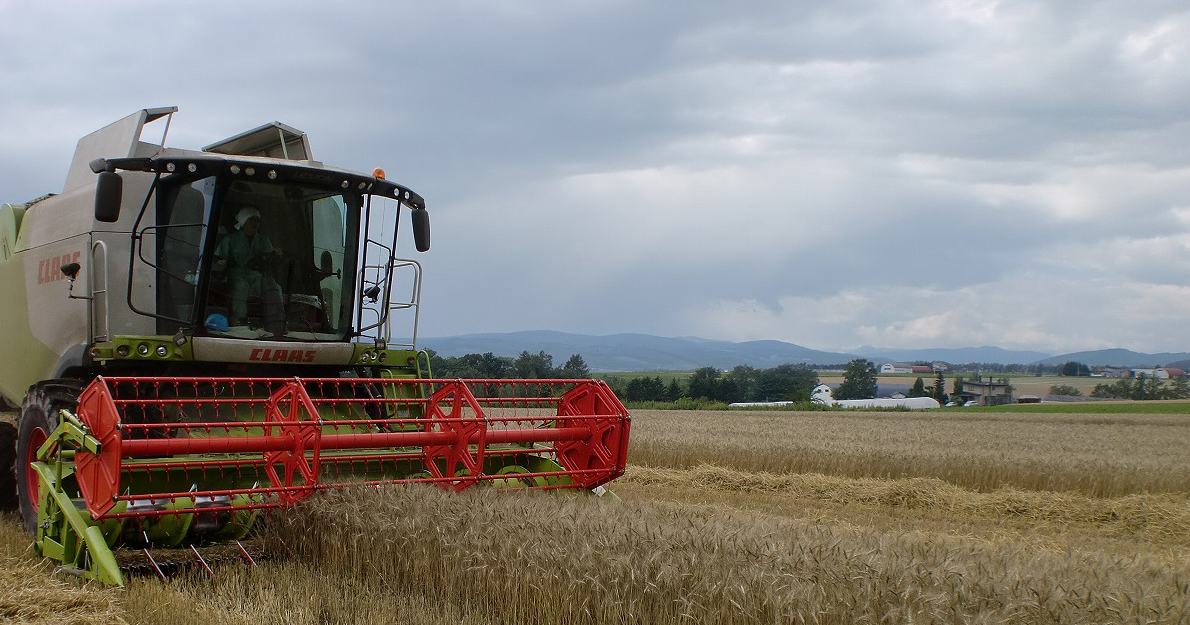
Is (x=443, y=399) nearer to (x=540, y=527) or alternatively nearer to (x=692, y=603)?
(x=540, y=527)

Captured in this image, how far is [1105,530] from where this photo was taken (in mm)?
8453

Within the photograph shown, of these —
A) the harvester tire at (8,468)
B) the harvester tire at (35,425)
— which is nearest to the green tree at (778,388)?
the harvester tire at (8,468)

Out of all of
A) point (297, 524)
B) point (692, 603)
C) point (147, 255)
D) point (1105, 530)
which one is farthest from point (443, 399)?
point (1105, 530)

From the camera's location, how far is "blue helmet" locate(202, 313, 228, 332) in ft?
19.9

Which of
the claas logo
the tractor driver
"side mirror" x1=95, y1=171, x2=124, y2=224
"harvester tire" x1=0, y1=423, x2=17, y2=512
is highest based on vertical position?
"side mirror" x1=95, y1=171, x2=124, y2=224

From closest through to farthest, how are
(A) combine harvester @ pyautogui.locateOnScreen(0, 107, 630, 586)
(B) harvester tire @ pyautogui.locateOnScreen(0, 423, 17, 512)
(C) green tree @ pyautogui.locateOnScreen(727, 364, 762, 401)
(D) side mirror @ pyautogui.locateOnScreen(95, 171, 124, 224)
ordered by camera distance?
(A) combine harvester @ pyautogui.locateOnScreen(0, 107, 630, 586) → (D) side mirror @ pyautogui.locateOnScreen(95, 171, 124, 224) → (B) harvester tire @ pyautogui.locateOnScreen(0, 423, 17, 512) → (C) green tree @ pyautogui.locateOnScreen(727, 364, 762, 401)

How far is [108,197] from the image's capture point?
5.42 m

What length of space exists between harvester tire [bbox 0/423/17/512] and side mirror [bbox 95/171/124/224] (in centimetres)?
226

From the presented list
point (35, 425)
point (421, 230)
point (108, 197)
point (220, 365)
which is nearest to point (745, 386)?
point (421, 230)

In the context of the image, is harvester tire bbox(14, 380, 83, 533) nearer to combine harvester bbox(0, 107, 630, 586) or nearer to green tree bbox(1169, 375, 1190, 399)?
combine harvester bbox(0, 107, 630, 586)

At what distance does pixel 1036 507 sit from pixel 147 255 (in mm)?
8327

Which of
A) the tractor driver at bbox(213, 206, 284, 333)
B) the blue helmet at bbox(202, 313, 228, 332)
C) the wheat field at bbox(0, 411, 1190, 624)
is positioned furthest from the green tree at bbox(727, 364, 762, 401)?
the blue helmet at bbox(202, 313, 228, 332)

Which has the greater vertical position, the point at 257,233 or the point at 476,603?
the point at 257,233

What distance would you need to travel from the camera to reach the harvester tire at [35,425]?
5.55m
